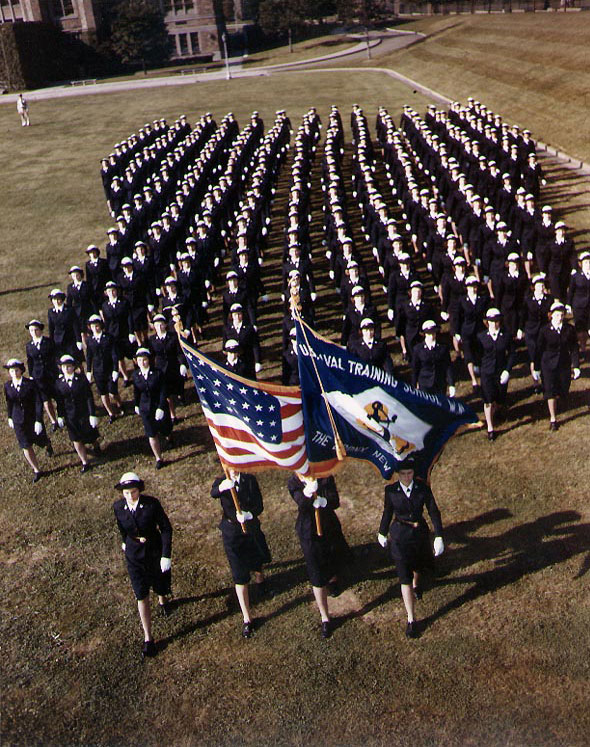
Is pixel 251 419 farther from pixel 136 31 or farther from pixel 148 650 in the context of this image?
pixel 136 31

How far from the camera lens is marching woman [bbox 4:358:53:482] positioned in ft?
37.1

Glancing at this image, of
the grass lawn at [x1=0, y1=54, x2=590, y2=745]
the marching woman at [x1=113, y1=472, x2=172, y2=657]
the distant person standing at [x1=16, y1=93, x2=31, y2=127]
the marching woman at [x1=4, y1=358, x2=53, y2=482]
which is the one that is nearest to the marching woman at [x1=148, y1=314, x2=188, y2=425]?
the grass lawn at [x1=0, y1=54, x2=590, y2=745]

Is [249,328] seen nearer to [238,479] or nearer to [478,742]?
Answer: [238,479]

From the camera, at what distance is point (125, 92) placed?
61531mm

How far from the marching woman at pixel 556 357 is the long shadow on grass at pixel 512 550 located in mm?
2500

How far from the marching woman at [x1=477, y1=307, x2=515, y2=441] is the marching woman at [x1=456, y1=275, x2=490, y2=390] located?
39.7 inches

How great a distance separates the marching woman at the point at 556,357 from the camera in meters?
11.2

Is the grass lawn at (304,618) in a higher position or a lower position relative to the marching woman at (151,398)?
lower

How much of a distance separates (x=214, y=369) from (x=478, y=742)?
433 cm

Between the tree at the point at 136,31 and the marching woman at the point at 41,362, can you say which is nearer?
the marching woman at the point at 41,362

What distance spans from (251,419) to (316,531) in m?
1.44

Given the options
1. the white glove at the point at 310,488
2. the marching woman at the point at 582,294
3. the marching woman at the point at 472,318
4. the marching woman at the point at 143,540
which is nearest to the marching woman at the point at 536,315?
the marching woman at the point at 472,318

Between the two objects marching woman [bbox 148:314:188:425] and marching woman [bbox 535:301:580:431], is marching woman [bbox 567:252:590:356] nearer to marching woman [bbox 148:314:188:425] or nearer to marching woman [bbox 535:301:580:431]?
marching woman [bbox 535:301:580:431]

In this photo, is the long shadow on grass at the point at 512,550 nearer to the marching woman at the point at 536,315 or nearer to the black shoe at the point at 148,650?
the black shoe at the point at 148,650
